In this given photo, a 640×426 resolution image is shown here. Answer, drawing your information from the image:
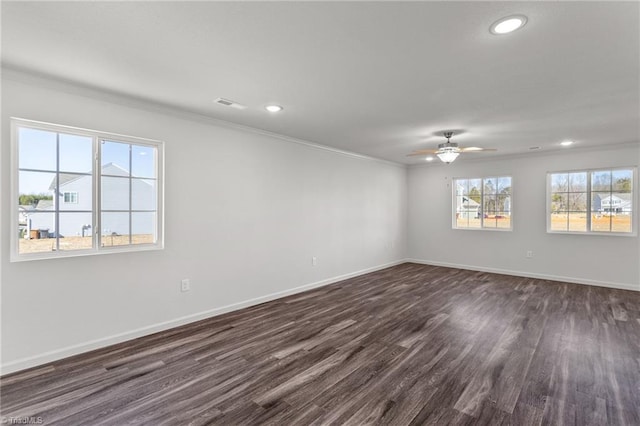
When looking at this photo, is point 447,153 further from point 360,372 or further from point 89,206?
point 89,206

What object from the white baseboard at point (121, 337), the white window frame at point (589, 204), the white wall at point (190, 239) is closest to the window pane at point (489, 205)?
the white window frame at point (589, 204)

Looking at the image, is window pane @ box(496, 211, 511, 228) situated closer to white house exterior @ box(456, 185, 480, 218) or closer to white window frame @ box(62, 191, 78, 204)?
white house exterior @ box(456, 185, 480, 218)

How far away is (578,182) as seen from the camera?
5.93 meters

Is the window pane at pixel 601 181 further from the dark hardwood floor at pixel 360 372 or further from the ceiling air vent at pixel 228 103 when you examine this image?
the ceiling air vent at pixel 228 103

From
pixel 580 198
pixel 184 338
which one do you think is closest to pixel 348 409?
pixel 184 338

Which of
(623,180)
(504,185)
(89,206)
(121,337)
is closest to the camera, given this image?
(89,206)

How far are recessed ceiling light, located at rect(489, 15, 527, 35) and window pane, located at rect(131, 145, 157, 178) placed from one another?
11.3ft

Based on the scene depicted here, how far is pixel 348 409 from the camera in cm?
215

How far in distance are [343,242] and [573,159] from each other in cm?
468

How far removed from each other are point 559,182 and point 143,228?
288 inches

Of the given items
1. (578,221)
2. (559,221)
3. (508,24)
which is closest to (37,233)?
(508,24)

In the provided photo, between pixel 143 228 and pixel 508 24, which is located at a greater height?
pixel 508 24

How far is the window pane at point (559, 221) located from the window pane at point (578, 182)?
50 cm

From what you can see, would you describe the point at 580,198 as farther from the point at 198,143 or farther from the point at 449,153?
the point at 198,143
